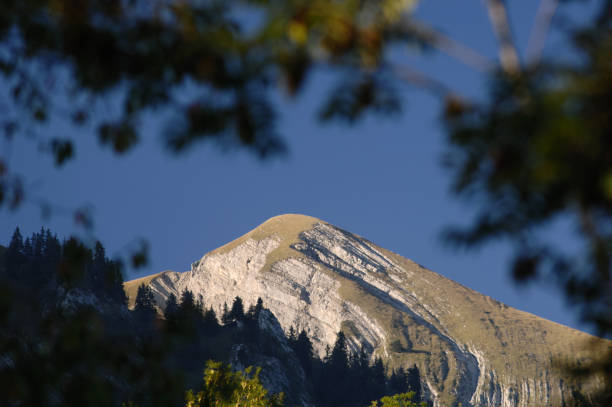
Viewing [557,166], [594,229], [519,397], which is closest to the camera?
[557,166]

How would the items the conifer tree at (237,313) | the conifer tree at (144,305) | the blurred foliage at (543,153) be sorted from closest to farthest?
the blurred foliage at (543,153) < the conifer tree at (144,305) < the conifer tree at (237,313)

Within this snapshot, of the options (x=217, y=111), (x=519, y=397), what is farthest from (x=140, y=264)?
(x=519, y=397)

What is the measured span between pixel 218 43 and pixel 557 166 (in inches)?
107

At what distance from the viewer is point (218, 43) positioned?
469 centimetres

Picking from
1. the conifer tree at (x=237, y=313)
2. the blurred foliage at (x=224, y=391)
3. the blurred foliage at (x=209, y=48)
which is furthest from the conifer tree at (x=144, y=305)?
the blurred foliage at (x=209, y=48)

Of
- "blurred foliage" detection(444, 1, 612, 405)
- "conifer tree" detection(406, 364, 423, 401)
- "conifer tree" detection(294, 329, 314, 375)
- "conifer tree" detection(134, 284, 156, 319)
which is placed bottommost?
"blurred foliage" detection(444, 1, 612, 405)

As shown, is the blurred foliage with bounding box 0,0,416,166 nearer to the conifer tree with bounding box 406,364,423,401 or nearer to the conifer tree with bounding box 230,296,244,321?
the conifer tree with bounding box 230,296,244,321

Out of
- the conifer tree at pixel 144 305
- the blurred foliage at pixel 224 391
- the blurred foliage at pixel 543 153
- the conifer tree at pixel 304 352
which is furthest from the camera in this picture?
the conifer tree at pixel 304 352

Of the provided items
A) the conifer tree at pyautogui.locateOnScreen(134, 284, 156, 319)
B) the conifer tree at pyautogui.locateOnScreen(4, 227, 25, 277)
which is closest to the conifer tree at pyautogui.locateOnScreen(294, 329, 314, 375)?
the conifer tree at pyautogui.locateOnScreen(134, 284, 156, 319)

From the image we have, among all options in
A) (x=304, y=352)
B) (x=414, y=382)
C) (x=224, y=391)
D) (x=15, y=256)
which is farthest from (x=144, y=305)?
(x=224, y=391)

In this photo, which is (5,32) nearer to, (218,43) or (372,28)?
(218,43)

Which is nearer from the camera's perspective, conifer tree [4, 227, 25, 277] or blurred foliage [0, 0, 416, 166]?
blurred foliage [0, 0, 416, 166]

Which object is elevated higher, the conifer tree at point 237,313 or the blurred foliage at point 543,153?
the conifer tree at point 237,313

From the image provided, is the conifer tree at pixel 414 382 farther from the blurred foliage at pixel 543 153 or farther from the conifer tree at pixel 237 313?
the blurred foliage at pixel 543 153
